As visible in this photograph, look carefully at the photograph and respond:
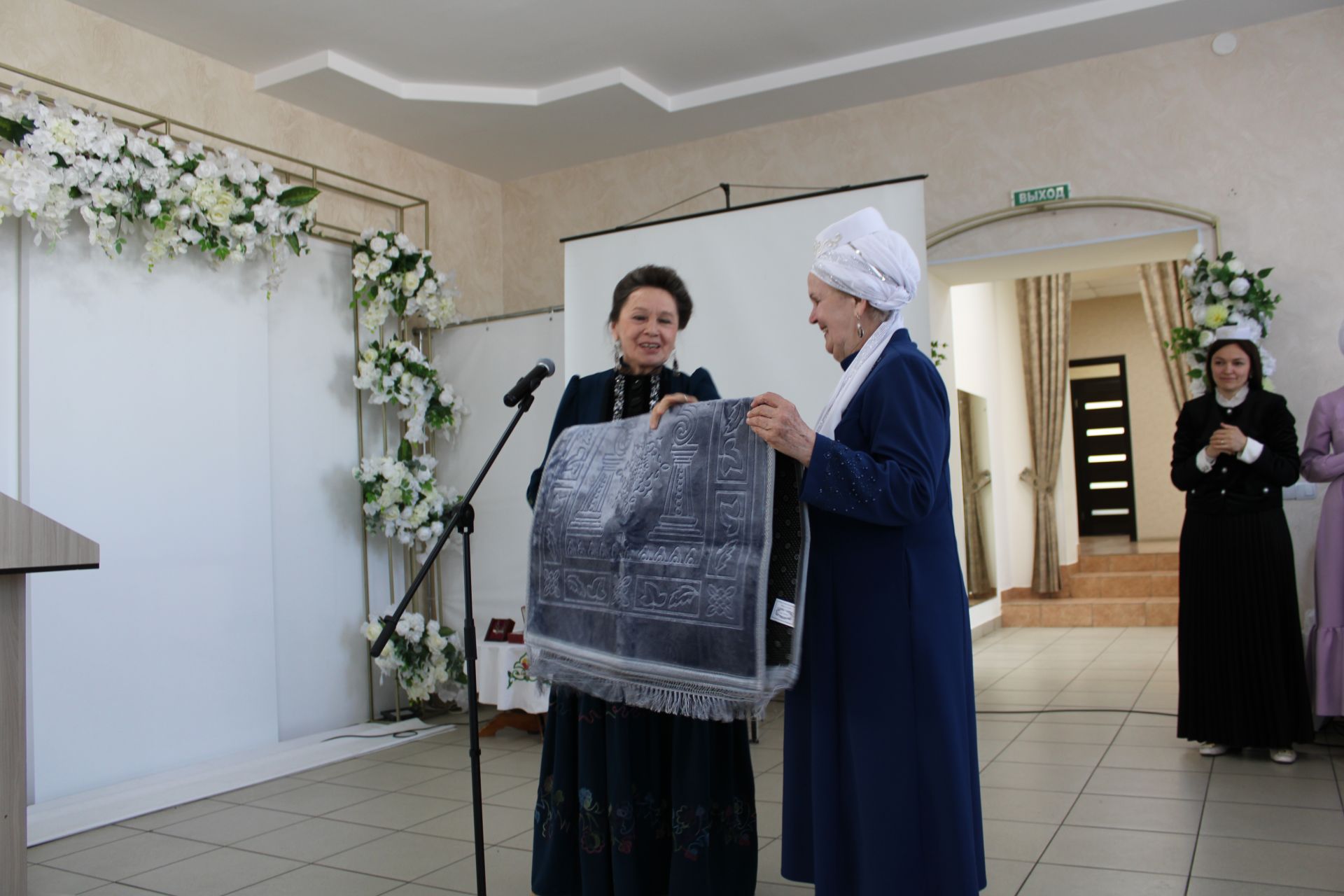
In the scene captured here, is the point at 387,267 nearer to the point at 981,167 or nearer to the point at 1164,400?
the point at 981,167

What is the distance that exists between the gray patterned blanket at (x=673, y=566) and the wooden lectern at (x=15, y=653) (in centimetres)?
113

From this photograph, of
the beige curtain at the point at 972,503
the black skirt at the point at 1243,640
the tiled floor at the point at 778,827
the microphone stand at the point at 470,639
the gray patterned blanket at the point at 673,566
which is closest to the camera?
the gray patterned blanket at the point at 673,566

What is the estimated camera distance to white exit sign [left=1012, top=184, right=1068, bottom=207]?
5.11m

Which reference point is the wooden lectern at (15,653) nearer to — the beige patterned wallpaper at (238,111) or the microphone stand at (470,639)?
Result: the microphone stand at (470,639)

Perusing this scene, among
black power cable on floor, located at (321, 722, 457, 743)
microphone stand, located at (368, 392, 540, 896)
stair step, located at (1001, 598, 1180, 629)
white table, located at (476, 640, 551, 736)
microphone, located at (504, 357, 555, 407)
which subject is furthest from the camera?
stair step, located at (1001, 598, 1180, 629)

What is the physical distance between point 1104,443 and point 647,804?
36.1ft

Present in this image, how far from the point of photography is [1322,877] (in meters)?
2.65

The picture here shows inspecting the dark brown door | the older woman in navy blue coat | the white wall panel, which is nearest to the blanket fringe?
the older woman in navy blue coat

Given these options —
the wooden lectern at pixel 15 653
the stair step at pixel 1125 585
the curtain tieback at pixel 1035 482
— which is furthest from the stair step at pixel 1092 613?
the wooden lectern at pixel 15 653

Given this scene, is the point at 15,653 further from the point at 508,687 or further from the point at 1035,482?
the point at 1035,482

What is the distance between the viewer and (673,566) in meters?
2.04

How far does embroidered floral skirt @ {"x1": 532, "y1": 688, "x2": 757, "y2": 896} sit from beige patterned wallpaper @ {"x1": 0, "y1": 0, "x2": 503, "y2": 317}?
3.79 metres

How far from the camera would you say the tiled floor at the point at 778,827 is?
110 inches

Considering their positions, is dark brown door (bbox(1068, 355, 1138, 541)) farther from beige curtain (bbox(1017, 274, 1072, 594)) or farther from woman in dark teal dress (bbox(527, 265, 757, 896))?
woman in dark teal dress (bbox(527, 265, 757, 896))
